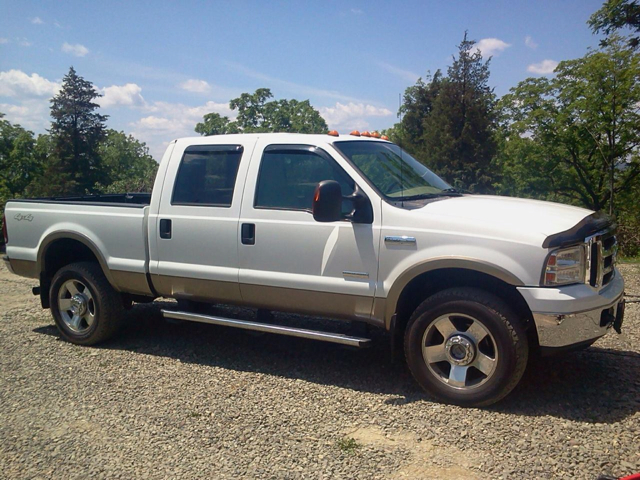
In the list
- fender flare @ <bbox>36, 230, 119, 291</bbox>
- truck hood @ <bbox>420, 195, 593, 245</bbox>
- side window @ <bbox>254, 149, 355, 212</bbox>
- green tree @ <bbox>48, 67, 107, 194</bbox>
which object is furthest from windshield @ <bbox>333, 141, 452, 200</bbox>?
green tree @ <bbox>48, 67, 107, 194</bbox>

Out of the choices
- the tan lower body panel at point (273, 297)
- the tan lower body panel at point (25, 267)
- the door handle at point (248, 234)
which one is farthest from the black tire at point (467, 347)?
the tan lower body panel at point (25, 267)

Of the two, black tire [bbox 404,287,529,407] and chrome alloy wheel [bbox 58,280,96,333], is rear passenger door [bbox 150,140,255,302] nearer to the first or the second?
chrome alloy wheel [bbox 58,280,96,333]

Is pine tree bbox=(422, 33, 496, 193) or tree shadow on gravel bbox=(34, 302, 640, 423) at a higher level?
pine tree bbox=(422, 33, 496, 193)

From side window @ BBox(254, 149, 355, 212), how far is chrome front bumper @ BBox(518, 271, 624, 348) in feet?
5.63

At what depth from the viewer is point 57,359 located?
18.2ft

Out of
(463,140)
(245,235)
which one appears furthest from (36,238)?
(463,140)

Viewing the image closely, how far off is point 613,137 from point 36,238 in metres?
32.5

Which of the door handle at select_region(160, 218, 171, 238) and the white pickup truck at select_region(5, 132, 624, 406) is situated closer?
the white pickup truck at select_region(5, 132, 624, 406)

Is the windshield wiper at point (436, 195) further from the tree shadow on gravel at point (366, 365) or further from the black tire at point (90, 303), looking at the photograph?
the black tire at point (90, 303)

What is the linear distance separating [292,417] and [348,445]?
23.9 inches

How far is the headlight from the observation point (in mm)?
3793

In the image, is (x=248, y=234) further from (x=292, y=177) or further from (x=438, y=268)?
(x=438, y=268)

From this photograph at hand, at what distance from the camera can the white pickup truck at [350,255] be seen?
391cm

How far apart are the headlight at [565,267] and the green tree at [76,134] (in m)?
50.4
